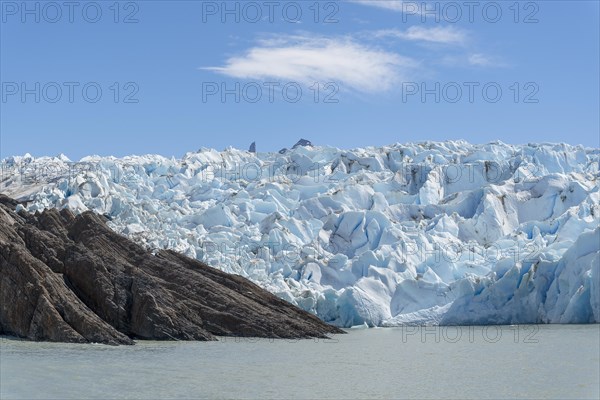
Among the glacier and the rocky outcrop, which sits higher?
the rocky outcrop

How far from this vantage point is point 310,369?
17.5 metres

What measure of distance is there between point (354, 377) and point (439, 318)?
43.3ft

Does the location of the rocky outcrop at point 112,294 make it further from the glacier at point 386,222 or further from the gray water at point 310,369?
the glacier at point 386,222

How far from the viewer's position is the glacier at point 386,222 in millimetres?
28016

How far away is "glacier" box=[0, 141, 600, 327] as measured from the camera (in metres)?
28.0

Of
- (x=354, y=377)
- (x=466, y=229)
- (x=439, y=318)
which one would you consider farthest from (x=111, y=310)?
(x=466, y=229)

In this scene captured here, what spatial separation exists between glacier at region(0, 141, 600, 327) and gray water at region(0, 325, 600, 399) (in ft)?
13.0

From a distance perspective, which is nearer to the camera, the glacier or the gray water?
the gray water

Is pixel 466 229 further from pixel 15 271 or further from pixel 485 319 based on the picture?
pixel 15 271

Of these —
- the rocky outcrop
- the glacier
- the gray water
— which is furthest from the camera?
the glacier

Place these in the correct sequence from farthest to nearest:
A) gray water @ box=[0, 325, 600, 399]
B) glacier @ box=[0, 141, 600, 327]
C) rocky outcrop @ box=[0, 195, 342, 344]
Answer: glacier @ box=[0, 141, 600, 327] < rocky outcrop @ box=[0, 195, 342, 344] < gray water @ box=[0, 325, 600, 399]

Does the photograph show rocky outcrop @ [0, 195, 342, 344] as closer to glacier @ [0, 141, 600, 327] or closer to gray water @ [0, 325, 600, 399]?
gray water @ [0, 325, 600, 399]

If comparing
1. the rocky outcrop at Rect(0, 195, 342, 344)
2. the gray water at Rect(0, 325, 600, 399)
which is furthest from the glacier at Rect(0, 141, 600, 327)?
the rocky outcrop at Rect(0, 195, 342, 344)

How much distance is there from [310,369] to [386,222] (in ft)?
63.2
